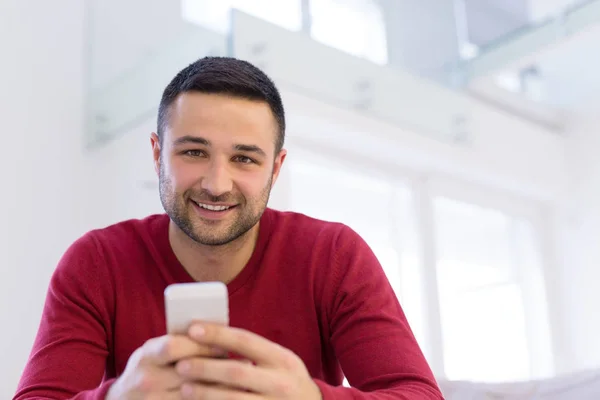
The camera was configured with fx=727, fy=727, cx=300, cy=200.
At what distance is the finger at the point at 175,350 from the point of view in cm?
69

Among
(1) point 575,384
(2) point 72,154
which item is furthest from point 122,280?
(2) point 72,154

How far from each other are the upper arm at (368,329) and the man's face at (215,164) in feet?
0.54

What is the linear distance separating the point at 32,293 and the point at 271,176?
1.85 m

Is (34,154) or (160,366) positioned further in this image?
(34,154)

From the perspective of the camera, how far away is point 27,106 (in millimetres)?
2818

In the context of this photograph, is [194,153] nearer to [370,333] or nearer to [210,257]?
[210,257]

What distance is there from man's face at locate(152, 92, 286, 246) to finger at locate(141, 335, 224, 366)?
1.19ft

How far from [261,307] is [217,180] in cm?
22

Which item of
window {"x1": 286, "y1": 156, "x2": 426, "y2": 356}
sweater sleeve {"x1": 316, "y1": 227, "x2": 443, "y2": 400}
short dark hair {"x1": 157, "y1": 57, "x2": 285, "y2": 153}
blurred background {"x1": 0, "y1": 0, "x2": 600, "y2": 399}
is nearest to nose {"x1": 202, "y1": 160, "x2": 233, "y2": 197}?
short dark hair {"x1": 157, "y1": 57, "x2": 285, "y2": 153}

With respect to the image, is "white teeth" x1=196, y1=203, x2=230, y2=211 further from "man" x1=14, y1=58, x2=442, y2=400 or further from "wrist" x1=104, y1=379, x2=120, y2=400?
"wrist" x1=104, y1=379, x2=120, y2=400

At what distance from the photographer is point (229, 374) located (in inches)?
26.9

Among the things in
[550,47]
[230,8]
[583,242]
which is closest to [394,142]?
[550,47]

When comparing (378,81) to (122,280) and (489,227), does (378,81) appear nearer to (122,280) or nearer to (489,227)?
(489,227)

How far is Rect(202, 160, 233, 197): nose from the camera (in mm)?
1027
